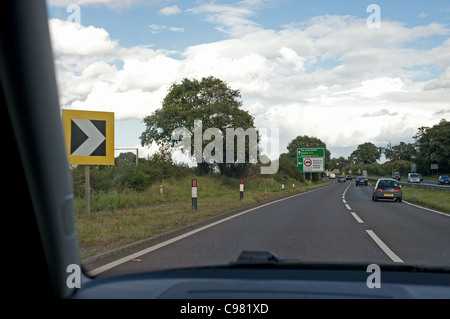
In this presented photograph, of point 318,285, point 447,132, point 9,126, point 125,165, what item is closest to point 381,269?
point 318,285

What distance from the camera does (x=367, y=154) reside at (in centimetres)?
18912

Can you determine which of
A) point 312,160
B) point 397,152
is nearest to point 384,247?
point 312,160

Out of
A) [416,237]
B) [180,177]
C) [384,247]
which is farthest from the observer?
[180,177]

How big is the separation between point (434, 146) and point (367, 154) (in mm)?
96625

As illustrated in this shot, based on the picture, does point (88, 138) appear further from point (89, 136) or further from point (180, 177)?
point (180, 177)

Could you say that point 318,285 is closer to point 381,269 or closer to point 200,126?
point 381,269

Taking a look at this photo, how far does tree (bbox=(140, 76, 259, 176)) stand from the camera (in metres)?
38.2

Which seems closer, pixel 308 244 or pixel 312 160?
pixel 308 244

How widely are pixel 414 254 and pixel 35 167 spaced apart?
699cm

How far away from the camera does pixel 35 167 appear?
8.45 ft

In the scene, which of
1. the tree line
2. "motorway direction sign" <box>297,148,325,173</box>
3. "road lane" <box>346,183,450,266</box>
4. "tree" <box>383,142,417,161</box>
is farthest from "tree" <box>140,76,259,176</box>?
"tree" <box>383,142,417,161</box>

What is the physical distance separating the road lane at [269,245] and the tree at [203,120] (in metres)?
26.0

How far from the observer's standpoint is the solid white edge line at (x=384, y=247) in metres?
7.09

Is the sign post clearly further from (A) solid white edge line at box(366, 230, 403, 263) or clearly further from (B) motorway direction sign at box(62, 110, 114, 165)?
(A) solid white edge line at box(366, 230, 403, 263)
